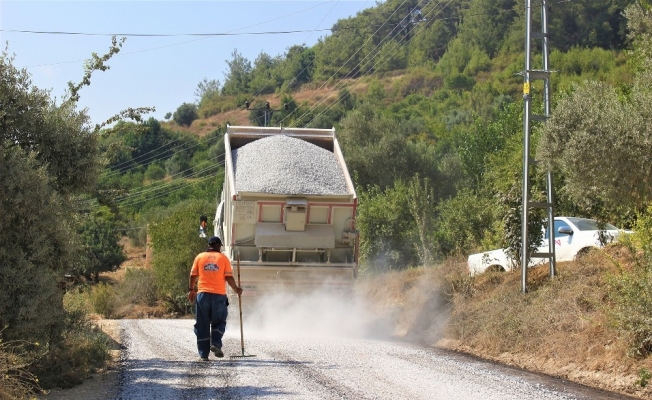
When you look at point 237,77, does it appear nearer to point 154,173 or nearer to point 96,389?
point 154,173

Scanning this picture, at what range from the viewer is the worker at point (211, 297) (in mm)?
11492

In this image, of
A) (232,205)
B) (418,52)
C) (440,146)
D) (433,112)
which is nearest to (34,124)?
(232,205)

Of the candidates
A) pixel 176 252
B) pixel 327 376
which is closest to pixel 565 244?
pixel 327 376

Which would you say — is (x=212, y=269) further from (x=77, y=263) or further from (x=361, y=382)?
(x=361, y=382)

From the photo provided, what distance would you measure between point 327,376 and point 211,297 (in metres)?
2.73

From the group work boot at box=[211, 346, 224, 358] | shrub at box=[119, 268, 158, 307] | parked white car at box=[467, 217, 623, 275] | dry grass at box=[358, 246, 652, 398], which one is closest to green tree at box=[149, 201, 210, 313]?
→ shrub at box=[119, 268, 158, 307]

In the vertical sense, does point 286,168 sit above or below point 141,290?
above

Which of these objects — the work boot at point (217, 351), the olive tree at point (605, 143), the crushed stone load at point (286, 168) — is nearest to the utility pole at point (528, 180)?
the olive tree at point (605, 143)

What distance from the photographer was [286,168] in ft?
55.5

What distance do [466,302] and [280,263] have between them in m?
3.52

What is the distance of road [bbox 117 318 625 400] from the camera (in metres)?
8.46

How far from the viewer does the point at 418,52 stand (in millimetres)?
108812

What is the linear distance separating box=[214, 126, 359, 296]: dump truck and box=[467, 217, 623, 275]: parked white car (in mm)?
2924

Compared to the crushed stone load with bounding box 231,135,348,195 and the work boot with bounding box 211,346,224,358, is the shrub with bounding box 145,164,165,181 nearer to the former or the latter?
the crushed stone load with bounding box 231,135,348,195
